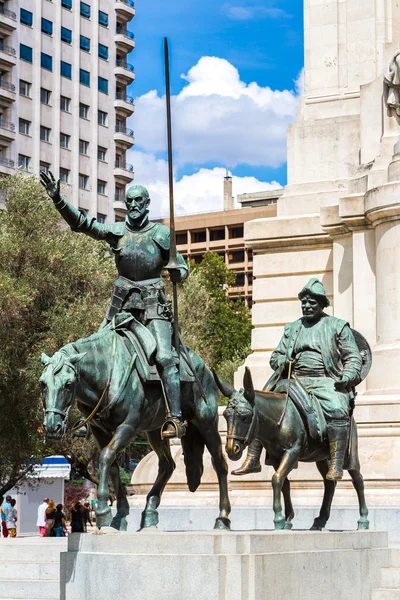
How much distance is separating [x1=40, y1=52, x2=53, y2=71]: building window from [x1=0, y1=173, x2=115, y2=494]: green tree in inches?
1999

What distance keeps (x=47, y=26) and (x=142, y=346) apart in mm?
78597

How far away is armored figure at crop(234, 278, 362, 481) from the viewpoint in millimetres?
15078

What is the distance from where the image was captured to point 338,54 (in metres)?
25.1

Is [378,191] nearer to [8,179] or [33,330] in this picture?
[33,330]

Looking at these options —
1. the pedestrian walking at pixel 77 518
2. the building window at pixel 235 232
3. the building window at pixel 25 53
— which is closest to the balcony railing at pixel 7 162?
the building window at pixel 25 53

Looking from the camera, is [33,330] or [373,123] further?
[33,330]

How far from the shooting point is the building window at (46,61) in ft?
291

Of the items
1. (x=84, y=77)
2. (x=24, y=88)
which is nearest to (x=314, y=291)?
(x=24, y=88)

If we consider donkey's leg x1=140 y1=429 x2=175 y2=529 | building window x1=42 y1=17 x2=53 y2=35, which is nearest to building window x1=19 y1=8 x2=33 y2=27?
building window x1=42 y1=17 x2=53 y2=35

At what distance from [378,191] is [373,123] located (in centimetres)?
258

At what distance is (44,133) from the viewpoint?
88.2m

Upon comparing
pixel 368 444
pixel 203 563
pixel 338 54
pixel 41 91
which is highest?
pixel 41 91

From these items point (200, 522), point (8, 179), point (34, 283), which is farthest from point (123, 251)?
point (8, 179)

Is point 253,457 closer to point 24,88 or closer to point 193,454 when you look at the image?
point 193,454
